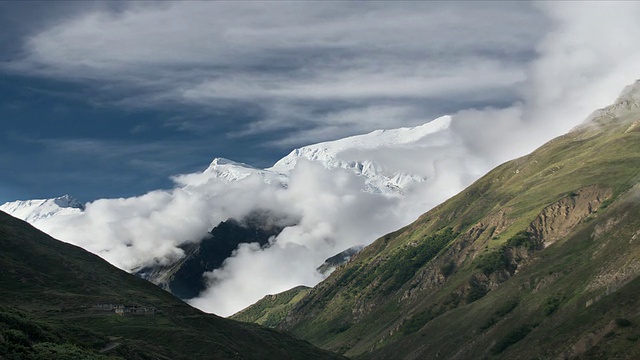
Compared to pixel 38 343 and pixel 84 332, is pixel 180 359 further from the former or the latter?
pixel 38 343

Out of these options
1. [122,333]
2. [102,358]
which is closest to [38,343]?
[102,358]

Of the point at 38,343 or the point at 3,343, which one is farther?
the point at 38,343

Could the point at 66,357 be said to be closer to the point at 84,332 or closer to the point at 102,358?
the point at 102,358

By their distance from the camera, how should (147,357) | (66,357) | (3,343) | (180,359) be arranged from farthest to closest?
(180,359) < (147,357) < (66,357) < (3,343)

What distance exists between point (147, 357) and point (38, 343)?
169 ft

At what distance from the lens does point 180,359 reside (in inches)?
7175

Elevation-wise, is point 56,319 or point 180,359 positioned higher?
point 56,319

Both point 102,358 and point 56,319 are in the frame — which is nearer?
point 102,358

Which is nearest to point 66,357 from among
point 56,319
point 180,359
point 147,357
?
point 147,357

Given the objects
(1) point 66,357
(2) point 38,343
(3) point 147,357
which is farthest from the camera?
(3) point 147,357

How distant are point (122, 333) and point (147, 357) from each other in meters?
44.0

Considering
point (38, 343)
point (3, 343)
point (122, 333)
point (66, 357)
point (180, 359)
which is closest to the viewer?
point (3, 343)

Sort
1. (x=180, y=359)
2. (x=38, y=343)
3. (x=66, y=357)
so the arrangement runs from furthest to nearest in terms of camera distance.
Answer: (x=180, y=359), (x=38, y=343), (x=66, y=357)

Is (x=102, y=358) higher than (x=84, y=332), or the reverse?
(x=84, y=332)
